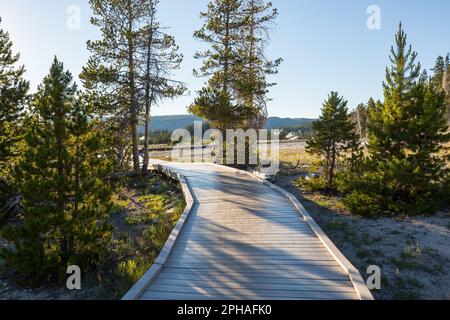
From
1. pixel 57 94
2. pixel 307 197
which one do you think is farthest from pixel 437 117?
pixel 57 94

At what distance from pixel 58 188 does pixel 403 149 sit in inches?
523

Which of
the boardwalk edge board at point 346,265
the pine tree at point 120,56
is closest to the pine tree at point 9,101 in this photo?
the pine tree at point 120,56

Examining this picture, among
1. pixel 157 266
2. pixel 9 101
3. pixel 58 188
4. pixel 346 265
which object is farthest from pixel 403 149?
pixel 9 101

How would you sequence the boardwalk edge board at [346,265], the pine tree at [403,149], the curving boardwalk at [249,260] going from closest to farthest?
the boardwalk edge board at [346,265]
the curving boardwalk at [249,260]
the pine tree at [403,149]

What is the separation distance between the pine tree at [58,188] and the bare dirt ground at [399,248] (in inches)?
293

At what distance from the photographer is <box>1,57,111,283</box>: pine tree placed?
7820 mm

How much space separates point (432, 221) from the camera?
1200 centimetres

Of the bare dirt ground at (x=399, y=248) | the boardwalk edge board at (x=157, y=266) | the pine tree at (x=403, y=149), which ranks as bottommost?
the bare dirt ground at (x=399, y=248)

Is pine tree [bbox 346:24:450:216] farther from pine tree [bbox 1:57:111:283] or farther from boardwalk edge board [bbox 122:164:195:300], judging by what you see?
pine tree [bbox 1:57:111:283]

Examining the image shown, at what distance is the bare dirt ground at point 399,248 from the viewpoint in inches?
288

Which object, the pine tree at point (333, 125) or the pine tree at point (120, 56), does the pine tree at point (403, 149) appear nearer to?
the pine tree at point (333, 125)

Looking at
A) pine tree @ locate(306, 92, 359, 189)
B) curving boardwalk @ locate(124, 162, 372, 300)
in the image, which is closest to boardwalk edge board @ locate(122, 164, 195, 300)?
curving boardwalk @ locate(124, 162, 372, 300)

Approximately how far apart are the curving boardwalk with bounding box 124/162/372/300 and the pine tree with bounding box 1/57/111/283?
8.19 ft
